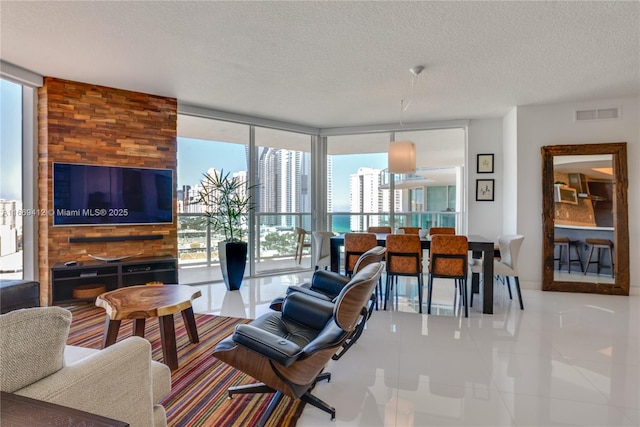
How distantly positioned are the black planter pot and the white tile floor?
2.73 ft

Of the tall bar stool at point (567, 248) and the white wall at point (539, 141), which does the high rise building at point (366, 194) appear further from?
the tall bar stool at point (567, 248)

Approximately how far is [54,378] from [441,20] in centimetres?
329

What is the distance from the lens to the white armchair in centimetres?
98

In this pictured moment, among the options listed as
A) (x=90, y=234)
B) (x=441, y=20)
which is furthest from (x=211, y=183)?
(x=441, y=20)

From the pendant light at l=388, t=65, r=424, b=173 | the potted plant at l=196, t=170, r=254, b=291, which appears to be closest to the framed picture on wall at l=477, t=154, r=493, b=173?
the pendant light at l=388, t=65, r=424, b=173

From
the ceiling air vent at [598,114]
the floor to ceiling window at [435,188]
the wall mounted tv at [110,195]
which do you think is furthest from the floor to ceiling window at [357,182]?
the wall mounted tv at [110,195]

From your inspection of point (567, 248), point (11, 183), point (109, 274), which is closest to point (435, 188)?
point (567, 248)

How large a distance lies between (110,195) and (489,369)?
473cm

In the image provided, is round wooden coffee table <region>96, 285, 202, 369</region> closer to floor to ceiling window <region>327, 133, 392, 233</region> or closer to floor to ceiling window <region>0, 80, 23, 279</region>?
floor to ceiling window <region>0, 80, 23, 279</region>

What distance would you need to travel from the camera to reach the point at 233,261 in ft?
15.8

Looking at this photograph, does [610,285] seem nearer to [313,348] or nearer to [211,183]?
[313,348]

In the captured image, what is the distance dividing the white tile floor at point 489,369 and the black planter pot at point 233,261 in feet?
2.73

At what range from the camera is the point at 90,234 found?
4.23 m

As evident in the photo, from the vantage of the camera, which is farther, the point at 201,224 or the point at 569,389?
the point at 201,224
